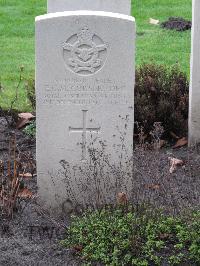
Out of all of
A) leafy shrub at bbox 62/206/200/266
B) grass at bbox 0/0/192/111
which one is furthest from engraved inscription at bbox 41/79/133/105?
grass at bbox 0/0/192/111

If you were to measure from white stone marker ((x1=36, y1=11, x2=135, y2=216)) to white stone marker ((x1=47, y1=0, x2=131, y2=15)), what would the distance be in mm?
2904

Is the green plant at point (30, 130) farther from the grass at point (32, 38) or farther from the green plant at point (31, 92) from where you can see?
the grass at point (32, 38)

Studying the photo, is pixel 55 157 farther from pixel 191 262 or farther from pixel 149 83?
pixel 149 83

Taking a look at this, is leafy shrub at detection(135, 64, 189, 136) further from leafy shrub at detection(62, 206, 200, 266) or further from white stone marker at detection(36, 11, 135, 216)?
leafy shrub at detection(62, 206, 200, 266)

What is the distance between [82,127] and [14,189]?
0.75m

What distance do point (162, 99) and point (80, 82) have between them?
2.39 m

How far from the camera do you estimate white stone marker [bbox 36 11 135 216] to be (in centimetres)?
666

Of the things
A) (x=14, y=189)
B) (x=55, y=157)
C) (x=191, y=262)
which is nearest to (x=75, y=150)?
(x=55, y=157)

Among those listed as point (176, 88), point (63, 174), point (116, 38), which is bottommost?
point (63, 174)

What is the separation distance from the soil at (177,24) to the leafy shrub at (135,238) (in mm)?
7765

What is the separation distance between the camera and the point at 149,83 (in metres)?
9.08

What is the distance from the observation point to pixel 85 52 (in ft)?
22.1

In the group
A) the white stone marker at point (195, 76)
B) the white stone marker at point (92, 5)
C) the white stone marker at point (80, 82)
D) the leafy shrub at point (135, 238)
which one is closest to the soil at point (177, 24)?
the white stone marker at point (92, 5)

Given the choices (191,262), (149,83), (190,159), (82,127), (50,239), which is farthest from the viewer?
(149,83)
